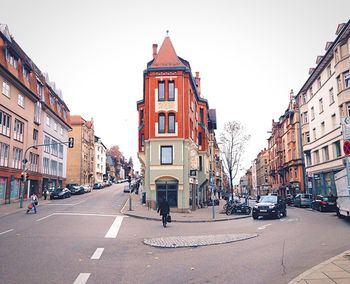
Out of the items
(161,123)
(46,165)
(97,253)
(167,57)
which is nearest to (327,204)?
(161,123)

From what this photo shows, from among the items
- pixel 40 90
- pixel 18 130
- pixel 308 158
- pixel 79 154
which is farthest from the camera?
pixel 79 154

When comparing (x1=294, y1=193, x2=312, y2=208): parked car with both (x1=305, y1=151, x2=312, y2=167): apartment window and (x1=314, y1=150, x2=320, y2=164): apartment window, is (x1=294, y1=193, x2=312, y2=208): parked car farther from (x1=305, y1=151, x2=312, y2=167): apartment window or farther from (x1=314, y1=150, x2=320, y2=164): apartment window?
(x1=305, y1=151, x2=312, y2=167): apartment window

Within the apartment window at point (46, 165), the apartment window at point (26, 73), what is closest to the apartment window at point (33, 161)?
the apartment window at point (46, 165)

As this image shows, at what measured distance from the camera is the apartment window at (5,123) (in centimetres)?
3303

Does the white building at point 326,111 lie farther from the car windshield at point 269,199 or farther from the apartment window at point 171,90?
the apartment window at point 171,90

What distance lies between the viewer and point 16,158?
36.6m

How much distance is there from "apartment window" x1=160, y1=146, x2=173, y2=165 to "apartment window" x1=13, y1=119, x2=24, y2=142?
17.0 m

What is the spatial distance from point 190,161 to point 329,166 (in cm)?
1812

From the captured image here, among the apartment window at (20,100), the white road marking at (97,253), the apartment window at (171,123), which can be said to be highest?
the apartment window at (20,100)

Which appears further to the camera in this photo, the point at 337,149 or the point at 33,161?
the point at 33,161

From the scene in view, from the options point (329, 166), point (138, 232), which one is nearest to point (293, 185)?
point (329, 166)

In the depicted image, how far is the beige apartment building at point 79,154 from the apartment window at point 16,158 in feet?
117

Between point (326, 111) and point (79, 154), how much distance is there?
5174cm

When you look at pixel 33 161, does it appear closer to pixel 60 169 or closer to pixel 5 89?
pixel 5 89
